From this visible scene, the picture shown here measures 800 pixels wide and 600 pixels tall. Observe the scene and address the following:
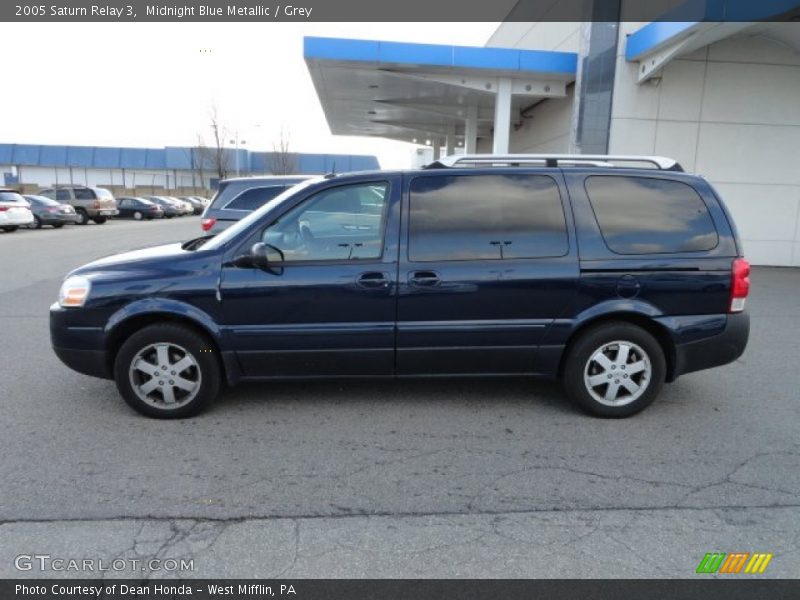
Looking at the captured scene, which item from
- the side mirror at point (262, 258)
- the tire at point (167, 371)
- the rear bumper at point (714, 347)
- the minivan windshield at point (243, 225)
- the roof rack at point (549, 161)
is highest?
the roof rack at point (549, 161)

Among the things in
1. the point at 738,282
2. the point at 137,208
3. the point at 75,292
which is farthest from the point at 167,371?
the point at 137,208

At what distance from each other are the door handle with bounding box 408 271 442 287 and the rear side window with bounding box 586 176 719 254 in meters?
1.33

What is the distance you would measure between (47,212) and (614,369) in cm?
2572

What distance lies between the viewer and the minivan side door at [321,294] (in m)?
4.02

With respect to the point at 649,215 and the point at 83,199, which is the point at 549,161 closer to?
the point at 649,215

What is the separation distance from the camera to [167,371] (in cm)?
409

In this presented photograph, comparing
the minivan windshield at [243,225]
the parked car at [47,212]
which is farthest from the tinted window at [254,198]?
the parked car at [47,212]

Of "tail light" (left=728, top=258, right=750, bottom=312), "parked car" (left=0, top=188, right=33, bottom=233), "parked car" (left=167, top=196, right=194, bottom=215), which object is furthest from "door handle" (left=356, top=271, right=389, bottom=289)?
Result: "parked car" (left=167, top=196, right=194, bottom=215)

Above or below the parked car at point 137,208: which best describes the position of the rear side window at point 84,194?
above

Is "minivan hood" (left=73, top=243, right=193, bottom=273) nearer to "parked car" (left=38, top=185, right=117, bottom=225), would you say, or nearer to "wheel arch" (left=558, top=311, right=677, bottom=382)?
"wheel arch" (left=558, top=311, right=677, bottom=382)

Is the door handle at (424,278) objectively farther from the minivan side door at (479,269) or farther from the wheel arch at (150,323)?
the wheel arch at (150,323)

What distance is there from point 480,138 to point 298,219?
94.1ft

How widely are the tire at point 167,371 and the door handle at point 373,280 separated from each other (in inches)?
48.3
